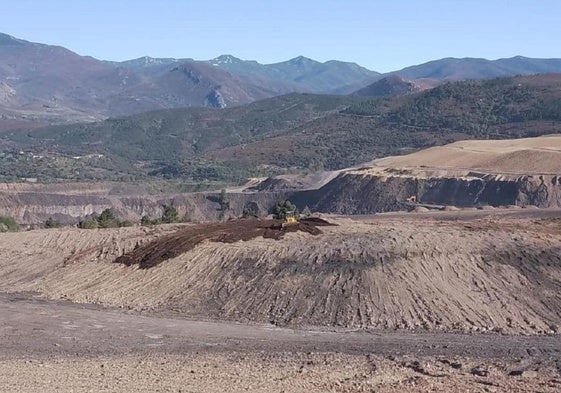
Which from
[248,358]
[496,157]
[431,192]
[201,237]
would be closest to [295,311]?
[248,358]

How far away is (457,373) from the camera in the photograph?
26391 millimetres

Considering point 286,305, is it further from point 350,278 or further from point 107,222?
point 107,222

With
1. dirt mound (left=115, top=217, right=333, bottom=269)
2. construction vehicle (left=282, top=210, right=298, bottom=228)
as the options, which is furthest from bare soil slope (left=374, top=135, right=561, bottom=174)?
dirt mound (left=115, top=217, right=333, bottom=269)

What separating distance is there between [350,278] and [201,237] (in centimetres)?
990

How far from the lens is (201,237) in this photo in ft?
152

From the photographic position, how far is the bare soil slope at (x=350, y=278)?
3525 cm

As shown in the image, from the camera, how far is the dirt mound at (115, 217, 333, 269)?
146ft

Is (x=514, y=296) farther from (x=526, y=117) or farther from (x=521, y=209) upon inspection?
(x=526, y=117)

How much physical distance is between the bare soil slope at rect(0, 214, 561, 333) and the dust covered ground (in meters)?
0.08

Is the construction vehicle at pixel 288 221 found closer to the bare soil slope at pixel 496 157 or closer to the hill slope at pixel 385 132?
the bare soil slope at pixel 496 157

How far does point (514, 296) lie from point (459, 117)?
126 m

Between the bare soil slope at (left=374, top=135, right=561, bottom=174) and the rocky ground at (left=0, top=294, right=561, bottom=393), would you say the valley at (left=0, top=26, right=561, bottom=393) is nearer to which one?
the rocky ground at (left=0, top=294, right=561, bottom=393)

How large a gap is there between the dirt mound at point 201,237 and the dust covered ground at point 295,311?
20 cm

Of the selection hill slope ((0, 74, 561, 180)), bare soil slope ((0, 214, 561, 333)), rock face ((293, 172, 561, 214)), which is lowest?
hill slope ((0, 74, 561, 180))
